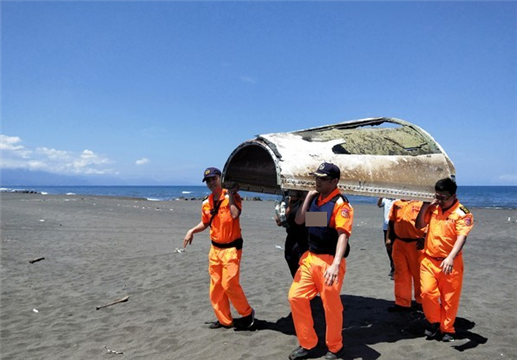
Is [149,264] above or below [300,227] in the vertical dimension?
below

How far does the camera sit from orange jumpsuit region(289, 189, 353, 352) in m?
4.23

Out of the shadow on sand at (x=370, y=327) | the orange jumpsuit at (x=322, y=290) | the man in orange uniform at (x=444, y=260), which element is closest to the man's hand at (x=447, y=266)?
the man in orange uniform at (x=444, y=260)

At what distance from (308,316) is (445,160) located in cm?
276

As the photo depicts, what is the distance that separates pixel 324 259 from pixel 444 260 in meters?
1.50

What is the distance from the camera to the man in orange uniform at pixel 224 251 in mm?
5309

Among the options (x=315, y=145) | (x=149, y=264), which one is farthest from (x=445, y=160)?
(x=149, y=264)

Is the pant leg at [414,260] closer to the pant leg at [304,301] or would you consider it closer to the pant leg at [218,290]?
the pant leg at [304,301]

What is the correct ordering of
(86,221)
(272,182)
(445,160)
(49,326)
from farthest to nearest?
(86,221), (272,182), (49,326), (445,160)

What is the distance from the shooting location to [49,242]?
1309 centimetres

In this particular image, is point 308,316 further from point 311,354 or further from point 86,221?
point 86,221

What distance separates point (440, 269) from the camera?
4750mm

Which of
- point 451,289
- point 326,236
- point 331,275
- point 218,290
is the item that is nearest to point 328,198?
point 326,236

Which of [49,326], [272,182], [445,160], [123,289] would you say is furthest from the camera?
[123,289]

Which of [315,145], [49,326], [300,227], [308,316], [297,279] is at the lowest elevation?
[49,326]
